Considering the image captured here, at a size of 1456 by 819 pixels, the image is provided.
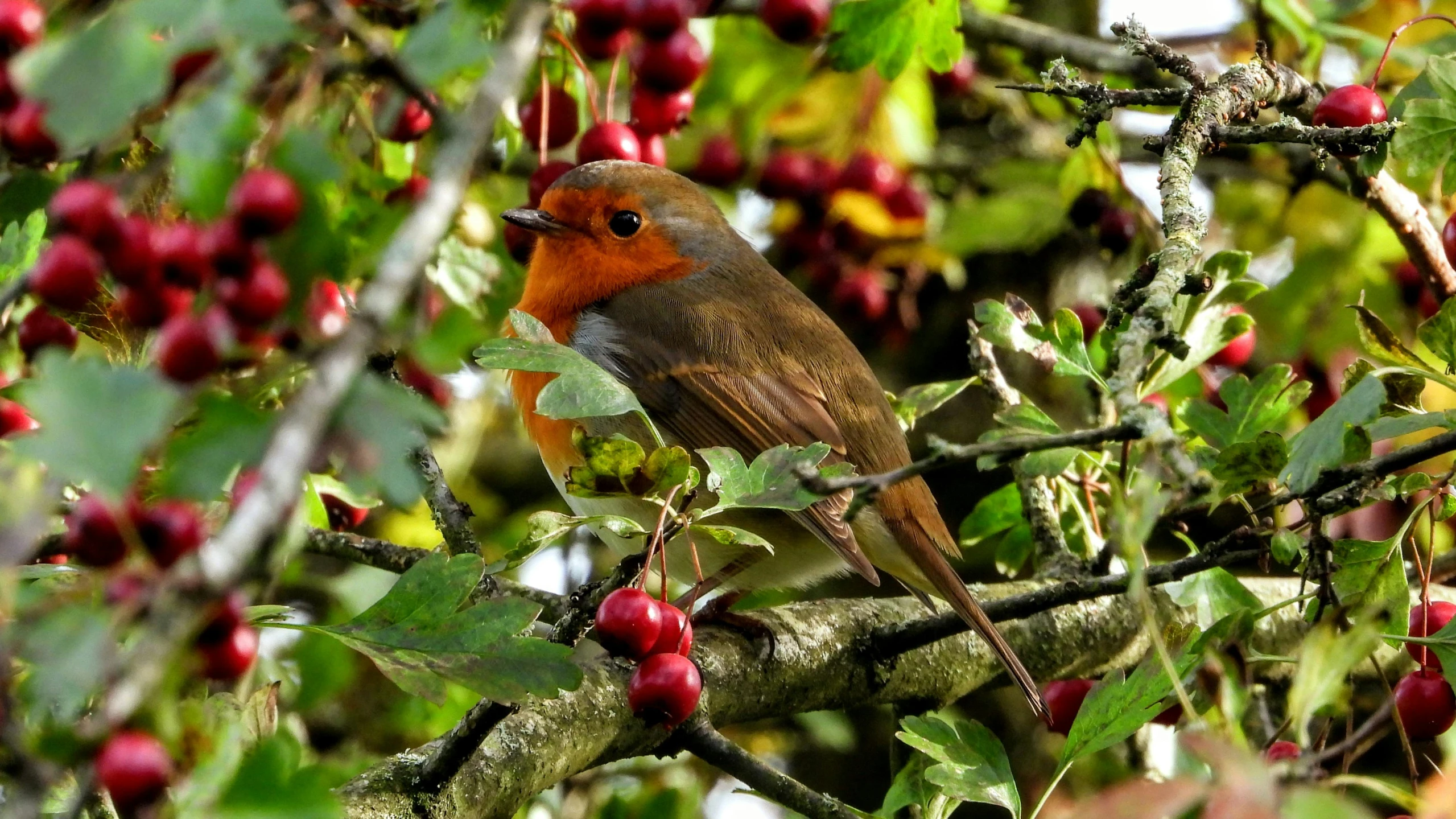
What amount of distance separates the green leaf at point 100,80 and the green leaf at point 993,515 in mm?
2083

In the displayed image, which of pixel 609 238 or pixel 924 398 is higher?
pixel 924 398

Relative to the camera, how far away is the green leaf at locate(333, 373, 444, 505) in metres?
1.00

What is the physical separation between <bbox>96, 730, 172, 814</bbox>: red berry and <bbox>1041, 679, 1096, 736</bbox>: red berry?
1.71m

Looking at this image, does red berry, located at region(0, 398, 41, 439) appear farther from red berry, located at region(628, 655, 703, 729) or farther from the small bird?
red berry, located at region(628, 655, 703, 729)

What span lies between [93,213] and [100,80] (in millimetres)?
287

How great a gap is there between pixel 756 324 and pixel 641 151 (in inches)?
22.8

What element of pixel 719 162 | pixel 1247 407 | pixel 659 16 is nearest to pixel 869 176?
pixel 719 162

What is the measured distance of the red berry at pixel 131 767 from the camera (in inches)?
41.5

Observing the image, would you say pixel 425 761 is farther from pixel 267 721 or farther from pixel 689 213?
pixel 689 213

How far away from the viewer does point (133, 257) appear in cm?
141

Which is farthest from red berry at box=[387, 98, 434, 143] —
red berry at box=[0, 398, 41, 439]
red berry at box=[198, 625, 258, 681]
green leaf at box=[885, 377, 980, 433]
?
red berry at box=[198, 625, 258, 681]

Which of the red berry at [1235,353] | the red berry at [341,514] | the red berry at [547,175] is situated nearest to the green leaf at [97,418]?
the red berry at [341,514]

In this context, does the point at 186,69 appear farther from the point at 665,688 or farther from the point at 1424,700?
the point at 1424,700

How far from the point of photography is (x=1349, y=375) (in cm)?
220
